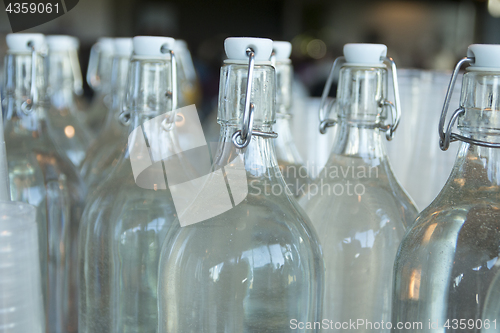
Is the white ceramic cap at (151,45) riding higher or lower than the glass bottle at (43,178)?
higher

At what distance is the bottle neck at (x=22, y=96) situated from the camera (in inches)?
16.9

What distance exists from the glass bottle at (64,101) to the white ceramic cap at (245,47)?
1.28 ft

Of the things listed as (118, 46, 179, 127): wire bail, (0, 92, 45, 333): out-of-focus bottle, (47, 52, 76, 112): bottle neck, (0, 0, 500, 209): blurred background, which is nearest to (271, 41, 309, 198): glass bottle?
(118, 46, 179, 127): wire bail

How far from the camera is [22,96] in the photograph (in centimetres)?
44

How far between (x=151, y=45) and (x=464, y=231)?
0.23 m

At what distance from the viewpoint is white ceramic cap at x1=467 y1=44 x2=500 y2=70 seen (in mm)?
265

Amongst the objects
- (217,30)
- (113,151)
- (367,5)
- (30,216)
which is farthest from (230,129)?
(367,5)

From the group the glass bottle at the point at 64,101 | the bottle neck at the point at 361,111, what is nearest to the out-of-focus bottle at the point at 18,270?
the bottle neck at the point at 361,111

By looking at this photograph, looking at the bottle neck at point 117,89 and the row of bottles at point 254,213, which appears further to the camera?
the bottle neck at point 117,89

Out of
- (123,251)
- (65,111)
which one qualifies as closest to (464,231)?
(123,251)

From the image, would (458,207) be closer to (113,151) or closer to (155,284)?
(155,284)

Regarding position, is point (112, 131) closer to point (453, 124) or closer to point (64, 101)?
point (64, 101)

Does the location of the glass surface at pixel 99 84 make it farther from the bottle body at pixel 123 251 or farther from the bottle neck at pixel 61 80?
the bottle body at pixel 123 251

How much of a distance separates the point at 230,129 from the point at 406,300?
0.14 m
